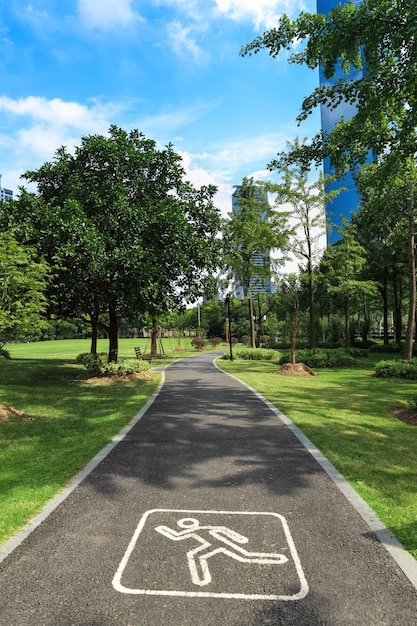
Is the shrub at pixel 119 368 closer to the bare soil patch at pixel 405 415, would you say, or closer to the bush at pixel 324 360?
the bush at pixel 324 360

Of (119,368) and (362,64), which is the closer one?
(362,64)

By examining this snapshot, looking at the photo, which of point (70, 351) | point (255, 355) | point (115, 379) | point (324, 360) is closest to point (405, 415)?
point (115, 379)

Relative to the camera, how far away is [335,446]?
7117mm

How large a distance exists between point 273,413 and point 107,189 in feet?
36.3

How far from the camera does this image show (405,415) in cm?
991

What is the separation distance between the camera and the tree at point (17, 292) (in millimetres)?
9781

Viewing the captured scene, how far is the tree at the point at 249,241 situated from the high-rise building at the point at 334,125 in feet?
15.3

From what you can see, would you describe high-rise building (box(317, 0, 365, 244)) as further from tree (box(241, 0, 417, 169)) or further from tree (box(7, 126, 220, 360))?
tree (box(7, 126, 220, 360))

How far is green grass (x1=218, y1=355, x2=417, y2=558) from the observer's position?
4.86 meters

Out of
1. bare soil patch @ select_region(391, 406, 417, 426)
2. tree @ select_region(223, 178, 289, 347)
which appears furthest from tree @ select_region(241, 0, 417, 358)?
tree @ select_region(223, 178, 289, 347)

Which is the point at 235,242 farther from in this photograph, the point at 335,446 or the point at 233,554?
the point at 233,554

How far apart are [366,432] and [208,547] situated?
557cm

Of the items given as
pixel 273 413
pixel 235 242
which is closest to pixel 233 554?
pixel 273 413

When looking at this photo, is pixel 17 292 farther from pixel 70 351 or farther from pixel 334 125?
pixel 70 351
